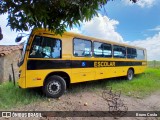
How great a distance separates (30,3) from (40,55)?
4858 mm

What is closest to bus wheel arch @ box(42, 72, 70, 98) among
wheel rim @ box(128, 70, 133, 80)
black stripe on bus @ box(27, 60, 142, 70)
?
black stripe on bus @ box(27, 60, 142, 70)

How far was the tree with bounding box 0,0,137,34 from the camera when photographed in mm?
3035

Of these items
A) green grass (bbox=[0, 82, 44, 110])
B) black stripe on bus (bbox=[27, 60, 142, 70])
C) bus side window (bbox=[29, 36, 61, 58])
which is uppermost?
bus side window (bbox=[29, 36, 61, 58])

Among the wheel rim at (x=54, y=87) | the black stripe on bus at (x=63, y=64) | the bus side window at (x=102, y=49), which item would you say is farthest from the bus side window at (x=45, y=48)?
the bus side window at (x=102, y=49)

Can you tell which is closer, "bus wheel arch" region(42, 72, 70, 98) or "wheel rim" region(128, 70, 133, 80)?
"bus wheel arch" region(42, 72, 70, 98)

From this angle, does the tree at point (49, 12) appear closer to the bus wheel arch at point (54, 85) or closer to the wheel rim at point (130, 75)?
the bus wheel arch at point (54, 85)

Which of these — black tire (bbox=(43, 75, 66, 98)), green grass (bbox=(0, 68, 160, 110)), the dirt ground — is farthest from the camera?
black tire (bbox=(43, 75, 66, 98))

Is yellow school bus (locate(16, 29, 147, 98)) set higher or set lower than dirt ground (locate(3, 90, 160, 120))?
higher

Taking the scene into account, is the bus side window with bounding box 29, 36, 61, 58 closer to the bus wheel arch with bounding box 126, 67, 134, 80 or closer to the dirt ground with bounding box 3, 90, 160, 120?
the dirt ground with bounding box 3, 90, 160, 120

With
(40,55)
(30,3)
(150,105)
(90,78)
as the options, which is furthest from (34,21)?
(90,78)

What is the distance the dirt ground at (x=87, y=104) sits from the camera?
6994mm

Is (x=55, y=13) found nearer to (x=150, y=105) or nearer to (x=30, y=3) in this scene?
(x=30, y=3)

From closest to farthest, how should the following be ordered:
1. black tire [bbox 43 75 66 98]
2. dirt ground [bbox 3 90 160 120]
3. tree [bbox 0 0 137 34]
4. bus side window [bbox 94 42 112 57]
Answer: tree [bbox 0 0 137 34]
dirt ground [bbox 3 90 160 120]
black tire [bbox 43 75 66 98]
bus side window [bbox 94 42 112 57]

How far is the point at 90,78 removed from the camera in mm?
9844
